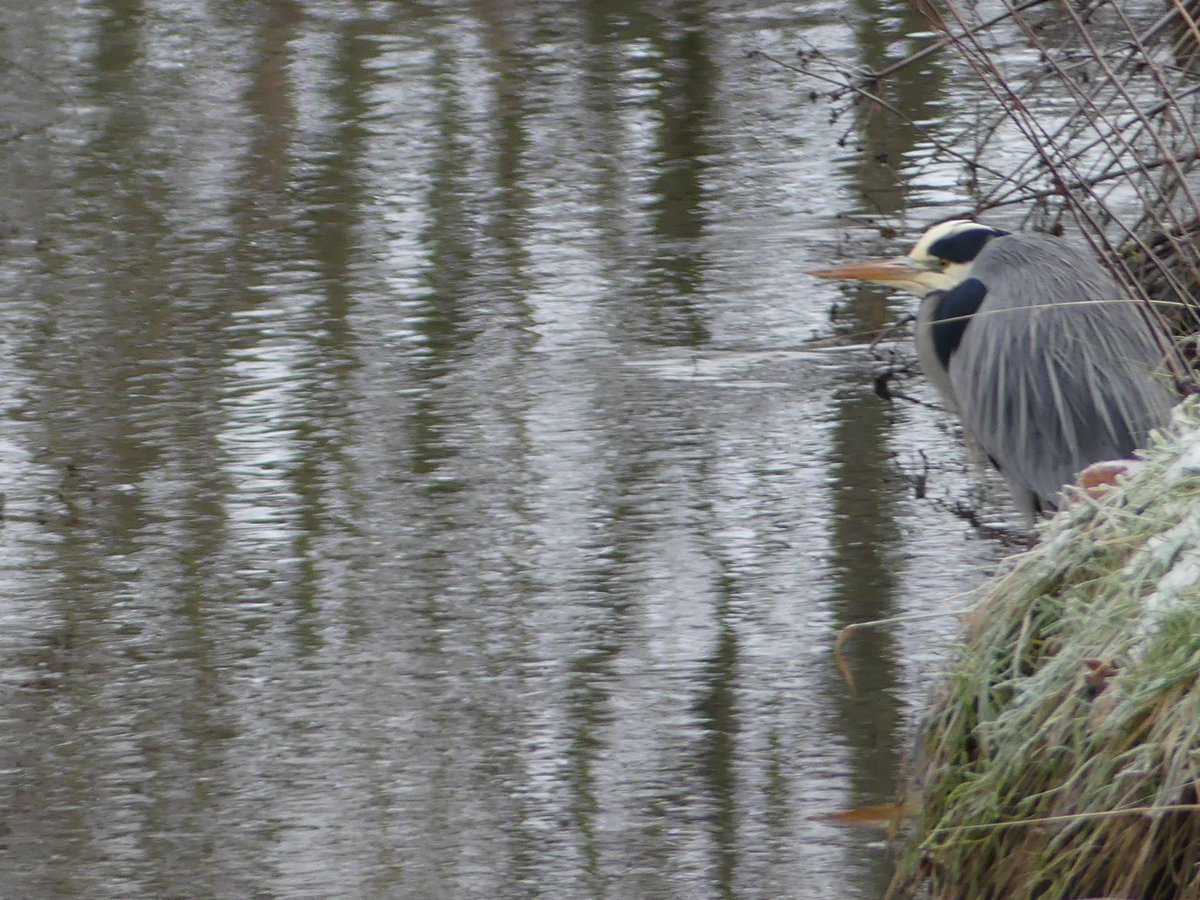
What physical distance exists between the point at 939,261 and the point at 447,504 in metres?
1.56

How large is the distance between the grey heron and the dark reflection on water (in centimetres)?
54

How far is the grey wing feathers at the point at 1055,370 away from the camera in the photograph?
407cm

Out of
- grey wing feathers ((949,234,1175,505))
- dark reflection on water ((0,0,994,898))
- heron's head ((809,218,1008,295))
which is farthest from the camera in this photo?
heron's head ((809,218,1008,295))

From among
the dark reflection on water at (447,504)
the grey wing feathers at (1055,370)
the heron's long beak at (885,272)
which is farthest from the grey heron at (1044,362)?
the dark reflection on water at (447,504)

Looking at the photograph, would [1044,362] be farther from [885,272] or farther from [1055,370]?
[885,272]

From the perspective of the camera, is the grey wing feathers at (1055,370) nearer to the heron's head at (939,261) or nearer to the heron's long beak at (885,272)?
the heron's head at (939,261)

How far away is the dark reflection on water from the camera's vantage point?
392cm

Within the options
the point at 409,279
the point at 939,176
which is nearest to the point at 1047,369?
the point at 409,279

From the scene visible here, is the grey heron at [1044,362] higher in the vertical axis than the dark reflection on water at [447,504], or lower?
higher

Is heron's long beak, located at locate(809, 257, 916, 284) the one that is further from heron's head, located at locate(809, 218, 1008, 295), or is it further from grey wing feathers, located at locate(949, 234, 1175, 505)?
grey wing feathers, located at locate(949, 234, 1175, 505)

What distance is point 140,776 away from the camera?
4.11 m

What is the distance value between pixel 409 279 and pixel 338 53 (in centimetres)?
379

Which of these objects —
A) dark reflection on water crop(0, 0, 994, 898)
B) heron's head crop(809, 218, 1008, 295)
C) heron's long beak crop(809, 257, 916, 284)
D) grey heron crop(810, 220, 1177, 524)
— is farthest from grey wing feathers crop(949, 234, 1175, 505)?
dark reflection on water crop(0, 0, 994, 898)

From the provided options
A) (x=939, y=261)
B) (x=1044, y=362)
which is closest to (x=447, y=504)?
(x=939, y=261)
